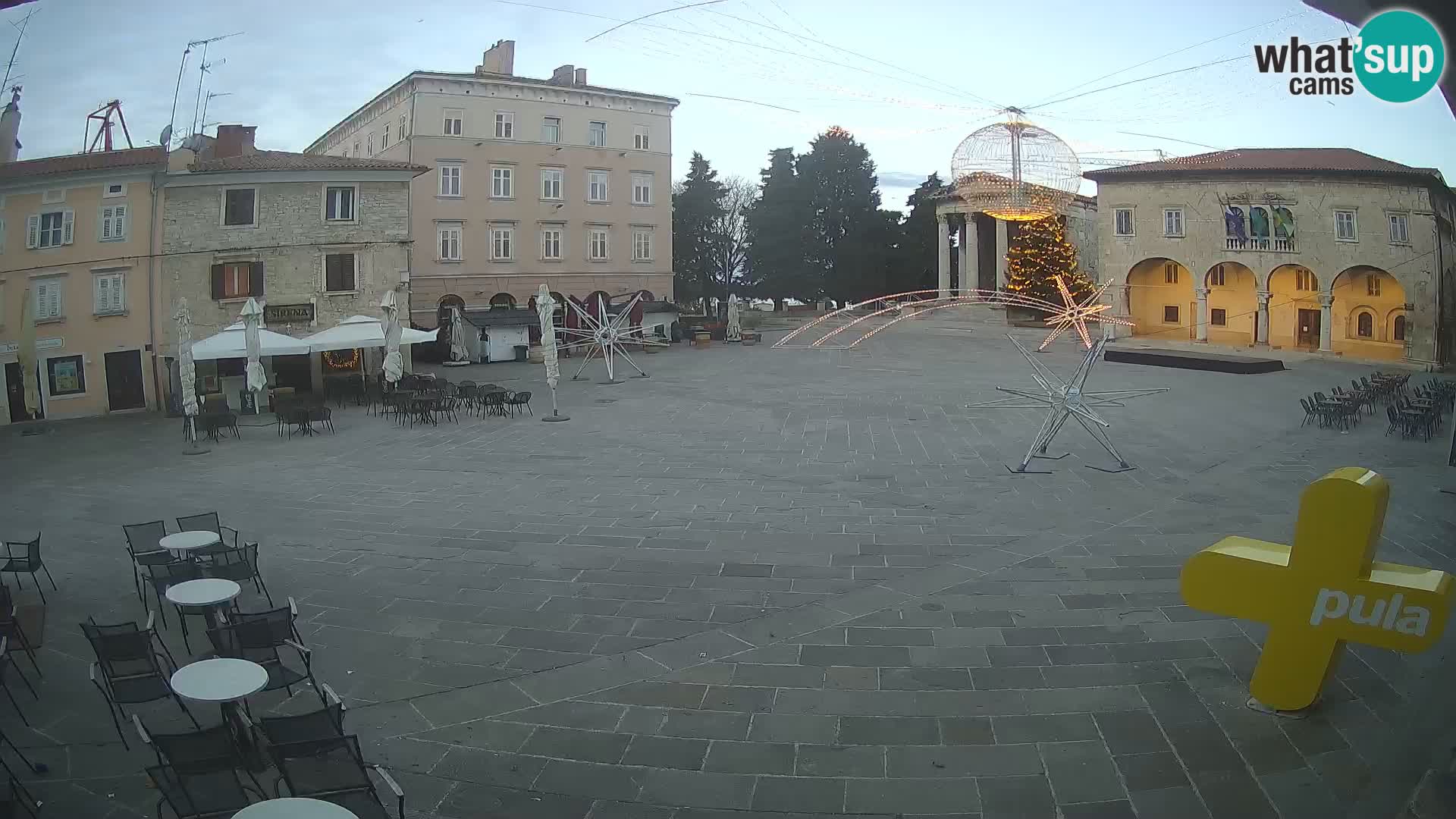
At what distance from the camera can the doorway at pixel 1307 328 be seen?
3061cm

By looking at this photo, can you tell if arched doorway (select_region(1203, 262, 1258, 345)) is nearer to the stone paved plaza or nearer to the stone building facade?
the stone paved plaza

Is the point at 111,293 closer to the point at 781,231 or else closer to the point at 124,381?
the point at 124,381

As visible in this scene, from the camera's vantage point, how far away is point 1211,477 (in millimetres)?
13688

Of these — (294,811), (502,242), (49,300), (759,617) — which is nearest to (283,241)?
(49,300)

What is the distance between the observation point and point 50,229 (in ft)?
55.8

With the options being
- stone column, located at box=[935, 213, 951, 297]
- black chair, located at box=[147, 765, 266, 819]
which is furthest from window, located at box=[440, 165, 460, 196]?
black chair, located at box=[147, 765, 266, 819]

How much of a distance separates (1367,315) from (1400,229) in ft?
13.7

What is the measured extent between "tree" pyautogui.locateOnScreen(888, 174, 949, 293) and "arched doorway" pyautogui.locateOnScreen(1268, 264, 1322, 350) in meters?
26.5

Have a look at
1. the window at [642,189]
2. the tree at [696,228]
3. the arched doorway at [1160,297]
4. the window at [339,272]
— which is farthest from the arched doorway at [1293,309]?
the tree at [696,228]

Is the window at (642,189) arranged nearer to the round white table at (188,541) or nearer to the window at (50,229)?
the window at (50,229)

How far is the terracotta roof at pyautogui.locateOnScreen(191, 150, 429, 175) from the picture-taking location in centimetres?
2594

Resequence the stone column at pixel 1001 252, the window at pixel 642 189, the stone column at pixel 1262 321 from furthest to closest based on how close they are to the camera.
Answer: the stone column at pixel 1001 252 → the window at pixel 642 189 → the stone column at pixel 1262 321

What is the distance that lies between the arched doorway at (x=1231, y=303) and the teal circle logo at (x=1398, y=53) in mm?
30408

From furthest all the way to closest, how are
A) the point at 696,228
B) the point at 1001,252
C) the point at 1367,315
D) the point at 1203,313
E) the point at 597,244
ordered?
the point at 696,228 < the point at 1001,252 < the point at 597,244 < the point at 1203,313 < the point at 1367,315
